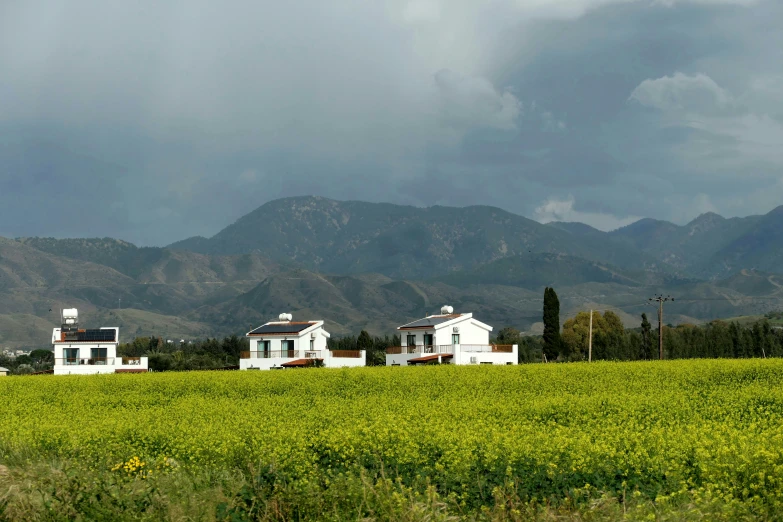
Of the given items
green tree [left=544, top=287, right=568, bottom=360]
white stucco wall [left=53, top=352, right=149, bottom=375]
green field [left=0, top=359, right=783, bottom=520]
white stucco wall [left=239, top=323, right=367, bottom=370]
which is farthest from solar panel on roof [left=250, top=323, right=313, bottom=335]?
green field [left=0, top=359, right=783, bottom=520]

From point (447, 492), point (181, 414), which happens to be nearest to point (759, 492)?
point (447, 492)

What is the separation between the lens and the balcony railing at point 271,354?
94.4m

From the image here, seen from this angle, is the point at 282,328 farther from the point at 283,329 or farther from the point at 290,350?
the point at 290,350

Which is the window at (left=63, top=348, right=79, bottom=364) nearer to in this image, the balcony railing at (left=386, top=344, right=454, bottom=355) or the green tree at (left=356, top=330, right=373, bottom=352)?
the balcony railing at (left=386, top=344, right=454, bottom=355)

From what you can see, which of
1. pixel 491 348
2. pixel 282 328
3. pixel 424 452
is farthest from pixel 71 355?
pixel 424 452

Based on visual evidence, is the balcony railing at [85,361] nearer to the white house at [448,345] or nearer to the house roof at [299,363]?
the house roof at [299,363]

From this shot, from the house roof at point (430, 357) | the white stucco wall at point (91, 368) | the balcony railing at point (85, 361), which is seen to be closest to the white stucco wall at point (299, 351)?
the house roof at point (430, 357)

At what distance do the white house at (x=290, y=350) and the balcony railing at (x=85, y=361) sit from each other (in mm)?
16159

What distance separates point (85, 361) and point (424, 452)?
274ft

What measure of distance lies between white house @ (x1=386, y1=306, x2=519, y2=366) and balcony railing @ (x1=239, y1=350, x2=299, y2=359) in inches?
441

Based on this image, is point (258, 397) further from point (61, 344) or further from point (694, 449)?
point (61, 344)

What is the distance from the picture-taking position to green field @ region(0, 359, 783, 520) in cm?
1698

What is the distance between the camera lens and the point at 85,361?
320ft

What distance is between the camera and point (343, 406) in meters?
35.9
